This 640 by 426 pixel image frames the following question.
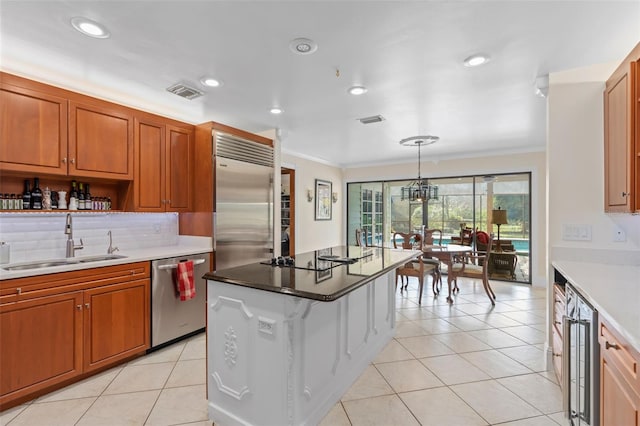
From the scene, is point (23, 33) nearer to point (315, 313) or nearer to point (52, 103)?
point (52, 103)

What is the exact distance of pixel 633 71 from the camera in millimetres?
1804

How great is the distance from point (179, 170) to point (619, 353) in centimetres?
356

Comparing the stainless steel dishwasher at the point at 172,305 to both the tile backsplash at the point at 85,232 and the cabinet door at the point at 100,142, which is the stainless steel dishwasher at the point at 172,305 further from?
the cabinet door at the point at 100,142

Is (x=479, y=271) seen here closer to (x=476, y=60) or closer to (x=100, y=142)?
(x=476, y=60)

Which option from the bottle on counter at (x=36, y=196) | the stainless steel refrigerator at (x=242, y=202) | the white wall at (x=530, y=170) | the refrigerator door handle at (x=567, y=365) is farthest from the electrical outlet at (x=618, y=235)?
the bottle on counter at (x=36, y=196)

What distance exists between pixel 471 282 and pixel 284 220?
3709mm

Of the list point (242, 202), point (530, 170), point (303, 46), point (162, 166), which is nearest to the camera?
point (303, 46)

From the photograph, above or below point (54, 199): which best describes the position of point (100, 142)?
above

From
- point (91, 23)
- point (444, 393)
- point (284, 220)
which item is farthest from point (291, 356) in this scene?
point (284, 220)

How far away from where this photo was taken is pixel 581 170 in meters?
2.35

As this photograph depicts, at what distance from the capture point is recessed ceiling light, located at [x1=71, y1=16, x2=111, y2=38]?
1.83 meters

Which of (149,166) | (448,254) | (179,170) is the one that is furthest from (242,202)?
(448,254)

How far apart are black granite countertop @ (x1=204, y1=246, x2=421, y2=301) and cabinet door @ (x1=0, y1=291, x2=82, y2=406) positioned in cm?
126

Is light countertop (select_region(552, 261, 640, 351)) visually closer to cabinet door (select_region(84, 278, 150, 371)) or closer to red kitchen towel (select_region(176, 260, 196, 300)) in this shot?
red kitchen towel (select_region(176, 260, 196, 300))
